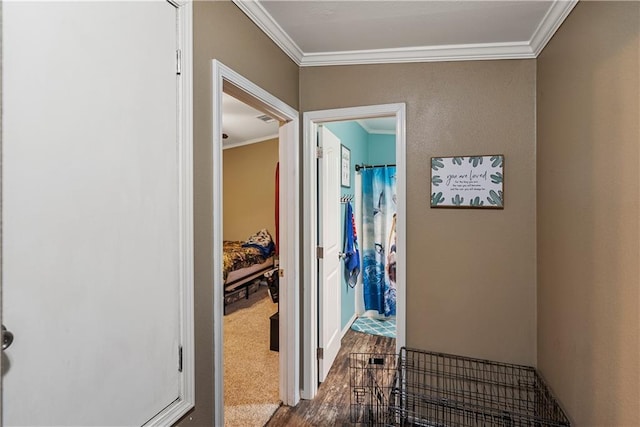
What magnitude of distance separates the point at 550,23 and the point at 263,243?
4769 millimetres

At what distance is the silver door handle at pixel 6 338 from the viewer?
77 cm

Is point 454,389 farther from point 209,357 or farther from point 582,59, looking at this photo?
point 582,59

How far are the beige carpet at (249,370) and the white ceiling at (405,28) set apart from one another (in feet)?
7.79

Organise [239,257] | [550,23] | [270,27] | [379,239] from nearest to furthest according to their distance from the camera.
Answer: [550,23] → [270,27] → [379,239] → [239,257]

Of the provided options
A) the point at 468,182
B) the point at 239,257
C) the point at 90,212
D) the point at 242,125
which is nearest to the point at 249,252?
the point at 239,257

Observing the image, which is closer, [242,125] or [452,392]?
[452,392]

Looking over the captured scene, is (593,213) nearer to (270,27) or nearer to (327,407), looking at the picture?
(270,27)

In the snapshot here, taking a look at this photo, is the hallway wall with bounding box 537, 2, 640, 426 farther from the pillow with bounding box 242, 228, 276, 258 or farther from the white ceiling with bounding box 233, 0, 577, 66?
the pillow with bounding box 242, 228, 276, 258

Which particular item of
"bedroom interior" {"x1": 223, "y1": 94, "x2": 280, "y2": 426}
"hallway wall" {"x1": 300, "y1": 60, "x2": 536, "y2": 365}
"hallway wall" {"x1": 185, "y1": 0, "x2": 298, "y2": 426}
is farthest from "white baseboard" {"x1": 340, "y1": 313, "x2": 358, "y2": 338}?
"hallway wall" {"x1": 185, "y1": 0, "x2": 298, "y2": 426}

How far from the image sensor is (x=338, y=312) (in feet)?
10.5

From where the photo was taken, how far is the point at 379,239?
418 cm

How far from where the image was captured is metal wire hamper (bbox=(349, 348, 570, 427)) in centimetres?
209

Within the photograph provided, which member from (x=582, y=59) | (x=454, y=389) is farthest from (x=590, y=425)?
(x=582, y=59)

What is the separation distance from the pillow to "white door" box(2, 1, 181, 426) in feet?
14.6
